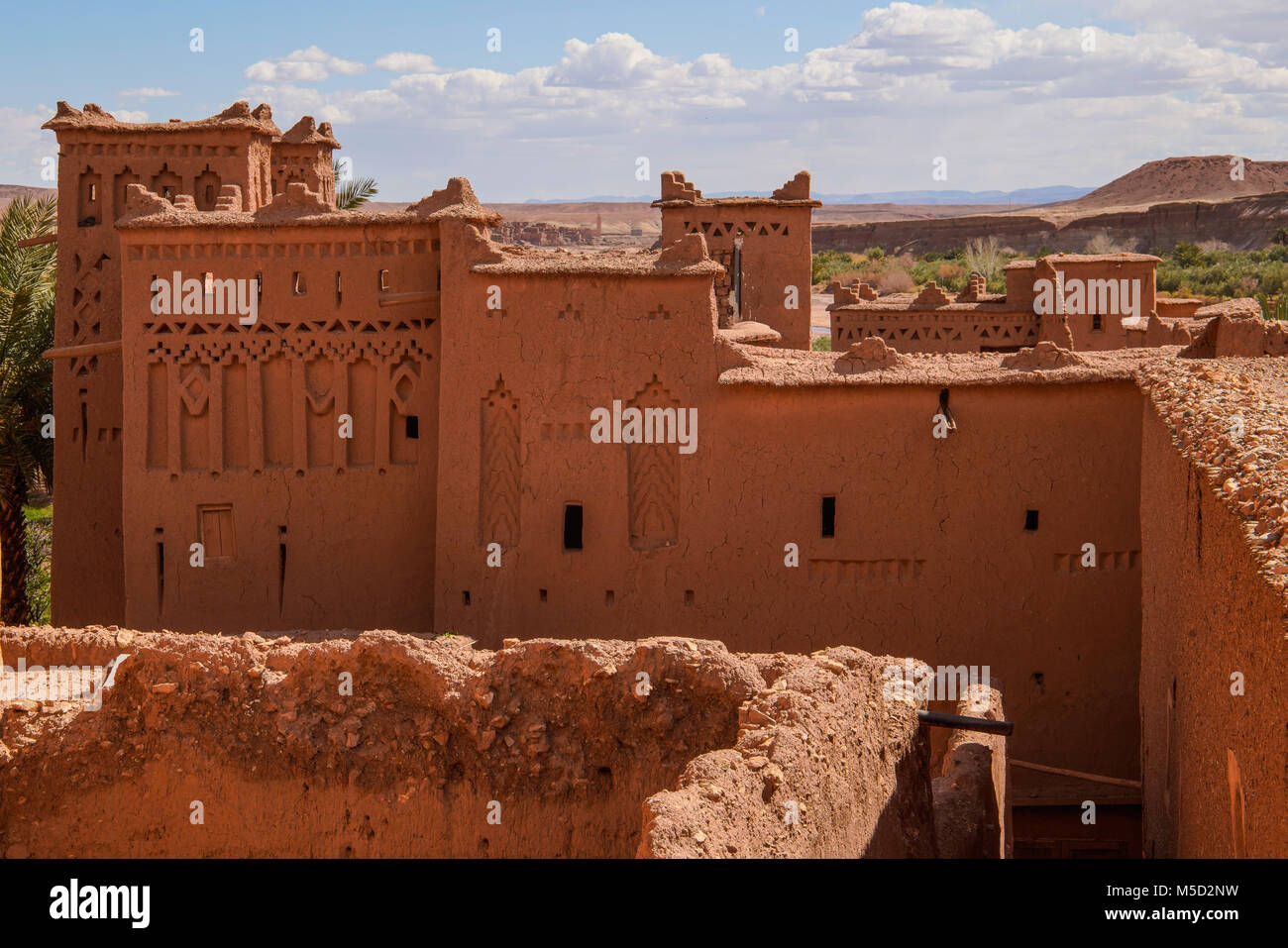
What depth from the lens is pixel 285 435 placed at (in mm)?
17000

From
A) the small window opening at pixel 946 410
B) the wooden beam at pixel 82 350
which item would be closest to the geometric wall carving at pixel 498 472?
the small window opening at pixel 946 410

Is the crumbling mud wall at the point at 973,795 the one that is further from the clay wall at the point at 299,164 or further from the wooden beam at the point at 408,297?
the clay wall at the point at 299,164

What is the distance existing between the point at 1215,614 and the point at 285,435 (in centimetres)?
1129

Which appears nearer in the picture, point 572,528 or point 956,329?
point 572,528

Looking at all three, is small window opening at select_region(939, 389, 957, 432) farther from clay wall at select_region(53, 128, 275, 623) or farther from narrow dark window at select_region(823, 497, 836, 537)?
clay wall at select_region(53, 128, 275, 623)

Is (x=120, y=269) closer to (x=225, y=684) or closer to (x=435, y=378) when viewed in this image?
(x=435, y=378)

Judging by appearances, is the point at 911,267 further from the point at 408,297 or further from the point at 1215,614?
the point at 1215,614

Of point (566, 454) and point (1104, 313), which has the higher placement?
point (1104, 313)

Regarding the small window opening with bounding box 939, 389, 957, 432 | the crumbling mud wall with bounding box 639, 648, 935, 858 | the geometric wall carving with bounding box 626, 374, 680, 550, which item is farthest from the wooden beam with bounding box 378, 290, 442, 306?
the crumbling mud wall with bounding box 639, 648, 935, 858

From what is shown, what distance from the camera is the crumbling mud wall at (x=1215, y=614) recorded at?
6750mm

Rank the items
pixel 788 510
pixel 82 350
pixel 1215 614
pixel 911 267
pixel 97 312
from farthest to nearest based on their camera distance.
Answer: pixel 911 267 < pixel 97 312 < pixel 82 350 < pixel 788 510 < pixel 1215 614

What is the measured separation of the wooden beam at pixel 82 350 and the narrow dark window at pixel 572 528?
6391 millimetres

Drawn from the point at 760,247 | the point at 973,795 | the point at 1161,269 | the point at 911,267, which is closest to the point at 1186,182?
the point at 911,267
